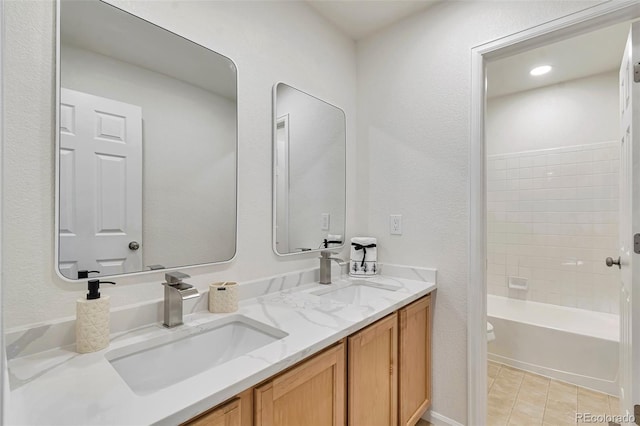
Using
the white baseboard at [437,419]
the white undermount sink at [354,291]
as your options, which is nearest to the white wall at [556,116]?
the white undermount sink at [354,291]

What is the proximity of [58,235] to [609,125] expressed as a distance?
384 cm

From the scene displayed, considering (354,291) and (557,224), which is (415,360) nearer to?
(354,291)

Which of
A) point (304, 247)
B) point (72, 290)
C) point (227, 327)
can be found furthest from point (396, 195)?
point (72, 290)

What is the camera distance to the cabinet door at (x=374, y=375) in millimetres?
1201

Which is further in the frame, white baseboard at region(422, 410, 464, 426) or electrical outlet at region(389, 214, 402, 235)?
electrical outlet at region(389, 214, 402, 235)

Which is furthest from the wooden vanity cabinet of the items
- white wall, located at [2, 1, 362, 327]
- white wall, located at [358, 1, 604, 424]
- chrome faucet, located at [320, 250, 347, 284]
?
white wall, located at [358, 1, 604, 424]

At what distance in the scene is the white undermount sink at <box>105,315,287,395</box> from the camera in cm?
94

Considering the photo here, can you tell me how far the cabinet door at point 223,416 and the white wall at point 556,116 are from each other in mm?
3184

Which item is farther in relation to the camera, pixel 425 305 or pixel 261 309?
pixel 425 305

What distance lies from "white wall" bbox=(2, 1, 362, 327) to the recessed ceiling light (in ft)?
5.46

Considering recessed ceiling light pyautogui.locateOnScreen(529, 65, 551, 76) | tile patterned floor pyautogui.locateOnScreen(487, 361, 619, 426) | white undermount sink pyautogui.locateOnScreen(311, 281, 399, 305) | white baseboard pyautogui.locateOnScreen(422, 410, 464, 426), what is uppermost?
recessed ceiling light pyautogui.locateOnScreen(529, 65, 551, 76)

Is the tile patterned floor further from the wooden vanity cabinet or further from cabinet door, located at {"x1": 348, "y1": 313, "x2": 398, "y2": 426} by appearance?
the wooden vanity cabinet

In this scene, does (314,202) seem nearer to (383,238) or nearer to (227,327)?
(383,238)

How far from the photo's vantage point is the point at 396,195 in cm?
197
